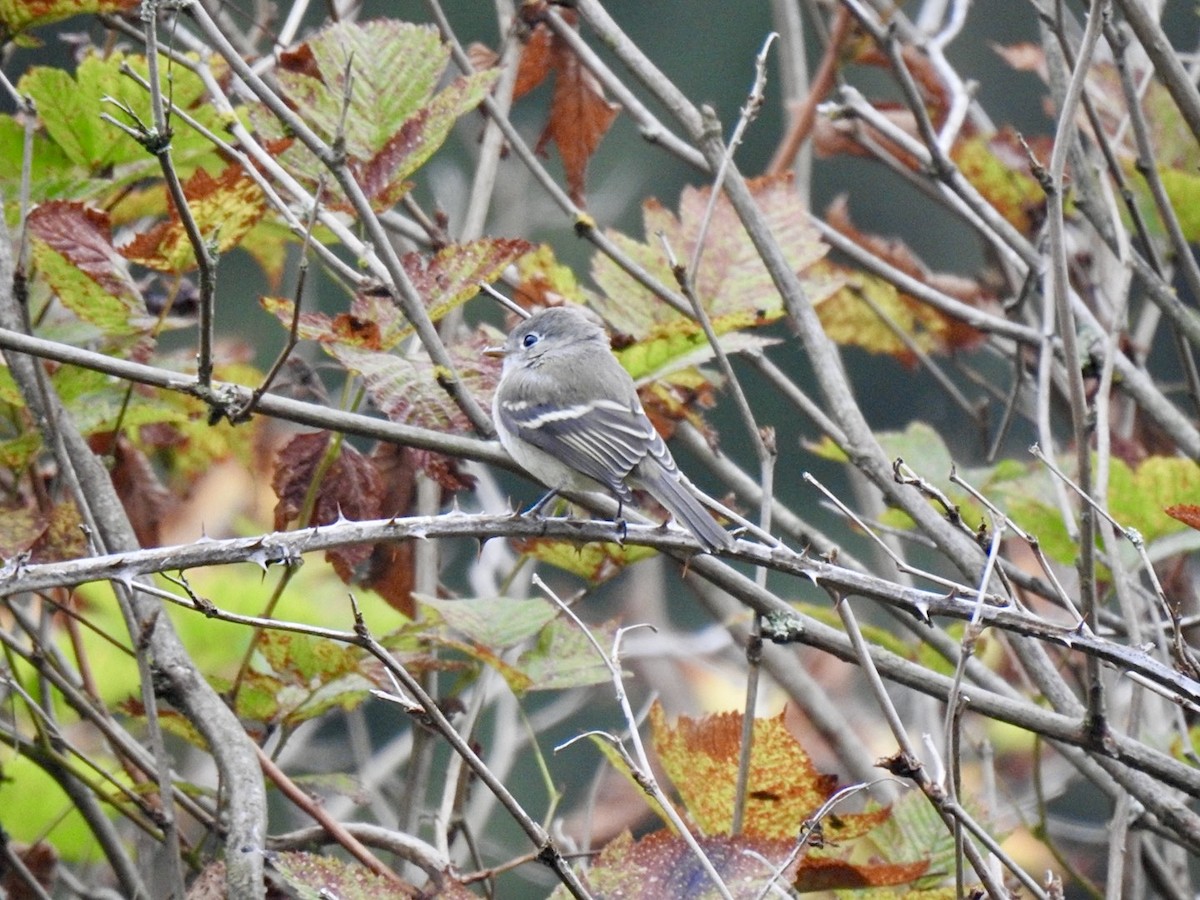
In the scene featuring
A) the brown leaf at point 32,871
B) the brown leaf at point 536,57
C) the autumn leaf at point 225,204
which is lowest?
the brown leaf at point 32,871

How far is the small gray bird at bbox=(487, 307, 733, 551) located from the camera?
2.84 metres

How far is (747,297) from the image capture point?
2.67 m

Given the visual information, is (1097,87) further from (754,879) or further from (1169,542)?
(754,879)

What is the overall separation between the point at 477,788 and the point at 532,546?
220 centimetres

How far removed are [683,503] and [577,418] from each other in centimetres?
77

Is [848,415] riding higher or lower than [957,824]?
higher

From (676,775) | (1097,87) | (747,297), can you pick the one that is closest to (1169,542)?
(747,297)

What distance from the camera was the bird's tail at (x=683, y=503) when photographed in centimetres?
210

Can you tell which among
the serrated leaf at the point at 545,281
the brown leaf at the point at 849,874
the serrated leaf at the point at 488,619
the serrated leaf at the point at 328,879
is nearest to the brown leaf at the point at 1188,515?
the brown leaf at the point at 849,874

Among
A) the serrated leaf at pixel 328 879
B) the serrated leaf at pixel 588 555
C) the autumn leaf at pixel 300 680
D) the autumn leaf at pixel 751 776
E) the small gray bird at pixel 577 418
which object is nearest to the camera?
the serrated leaf at pixel 328 879

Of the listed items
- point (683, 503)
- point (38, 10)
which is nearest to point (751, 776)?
point (683, 503)

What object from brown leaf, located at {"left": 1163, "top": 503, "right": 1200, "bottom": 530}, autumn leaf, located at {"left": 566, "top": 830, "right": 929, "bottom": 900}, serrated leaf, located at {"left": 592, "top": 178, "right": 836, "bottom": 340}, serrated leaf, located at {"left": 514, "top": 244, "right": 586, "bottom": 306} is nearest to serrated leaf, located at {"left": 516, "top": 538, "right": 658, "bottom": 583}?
serrated leaf, located at {"left": 592, "top": 178, "right": 836, "bottom": 340}

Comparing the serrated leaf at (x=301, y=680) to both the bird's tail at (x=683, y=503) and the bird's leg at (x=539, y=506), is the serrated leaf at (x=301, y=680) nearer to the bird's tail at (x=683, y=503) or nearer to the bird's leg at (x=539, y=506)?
the bird's leg at (x=539, y=506)

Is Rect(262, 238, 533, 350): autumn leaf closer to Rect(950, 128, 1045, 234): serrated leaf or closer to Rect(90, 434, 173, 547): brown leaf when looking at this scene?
Rect(90, 434, 173, 547): brown leaf
